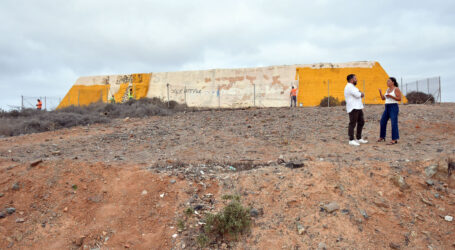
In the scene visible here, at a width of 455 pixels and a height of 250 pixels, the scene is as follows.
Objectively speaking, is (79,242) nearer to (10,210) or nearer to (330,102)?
(10,210)

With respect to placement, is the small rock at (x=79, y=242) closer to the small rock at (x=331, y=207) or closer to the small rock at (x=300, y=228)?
the small rock at (x=300, y=228)

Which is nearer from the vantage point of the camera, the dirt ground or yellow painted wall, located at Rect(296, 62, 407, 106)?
the dirt ground

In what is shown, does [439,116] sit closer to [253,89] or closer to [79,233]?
[79,233]

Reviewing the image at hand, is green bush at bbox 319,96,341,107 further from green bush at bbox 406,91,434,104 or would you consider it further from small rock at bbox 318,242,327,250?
small rock at bbox 318,242,327,250

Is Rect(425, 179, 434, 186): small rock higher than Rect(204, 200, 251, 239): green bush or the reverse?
higher

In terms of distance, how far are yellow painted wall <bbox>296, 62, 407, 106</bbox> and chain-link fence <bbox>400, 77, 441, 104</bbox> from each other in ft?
4.48

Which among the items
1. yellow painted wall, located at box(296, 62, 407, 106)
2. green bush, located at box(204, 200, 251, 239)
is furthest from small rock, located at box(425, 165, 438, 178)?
yellow painted wall, located at box(296, 62, 407, 106)

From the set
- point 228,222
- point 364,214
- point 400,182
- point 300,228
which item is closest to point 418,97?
point 400,182

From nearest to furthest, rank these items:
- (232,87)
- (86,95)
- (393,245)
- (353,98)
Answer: (393,245)
(353,98)
(232,87)
(86,95)

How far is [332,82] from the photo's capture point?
1947 centimetres

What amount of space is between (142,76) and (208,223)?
22.4 meters

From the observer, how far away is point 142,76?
2477 cm

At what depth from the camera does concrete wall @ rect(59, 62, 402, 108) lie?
19.3m

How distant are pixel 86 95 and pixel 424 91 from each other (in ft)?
77.7
